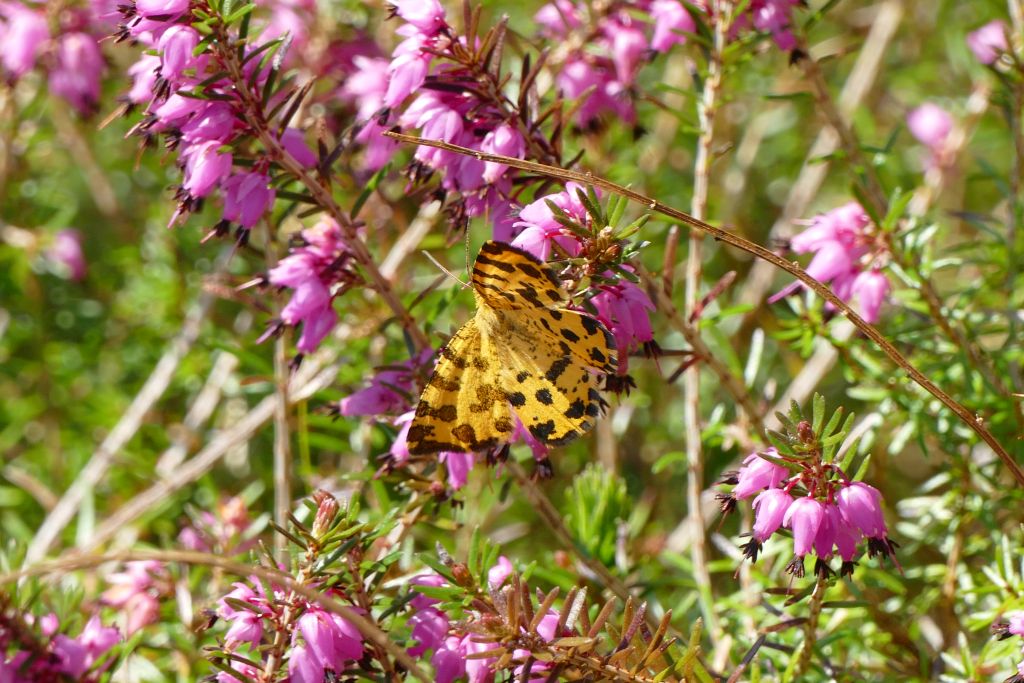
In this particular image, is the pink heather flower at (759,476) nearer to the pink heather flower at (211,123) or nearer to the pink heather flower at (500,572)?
the pink heather flower at (500,572)

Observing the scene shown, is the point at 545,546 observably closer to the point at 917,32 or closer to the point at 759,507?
the point at 759,507

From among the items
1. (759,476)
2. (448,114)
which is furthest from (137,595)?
(759,476)

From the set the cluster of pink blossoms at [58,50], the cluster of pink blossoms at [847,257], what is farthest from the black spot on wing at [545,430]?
the cluster of pink blossoms at [58,50]

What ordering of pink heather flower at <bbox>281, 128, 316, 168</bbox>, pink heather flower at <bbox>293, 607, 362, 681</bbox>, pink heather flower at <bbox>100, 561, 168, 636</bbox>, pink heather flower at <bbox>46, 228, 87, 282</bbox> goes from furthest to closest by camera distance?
1. pink heather flower at <bbox>46, 228, 87, 282</bbox>
2. pink heather flower at <bbox>100, 561, 168, 636</bbox>
3. pink heather flower at <bbox>281, 128, 316, 168</bbox>
4. pink heather flower at <bbox>293, 607, 362, 681</bbox>

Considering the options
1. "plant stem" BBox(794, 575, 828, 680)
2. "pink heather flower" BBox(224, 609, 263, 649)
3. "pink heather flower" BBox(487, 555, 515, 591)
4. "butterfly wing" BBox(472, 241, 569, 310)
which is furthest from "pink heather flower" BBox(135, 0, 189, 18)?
"plant stem" BBox(794, 575, 828, 680)

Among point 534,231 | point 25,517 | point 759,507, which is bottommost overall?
point 25,517

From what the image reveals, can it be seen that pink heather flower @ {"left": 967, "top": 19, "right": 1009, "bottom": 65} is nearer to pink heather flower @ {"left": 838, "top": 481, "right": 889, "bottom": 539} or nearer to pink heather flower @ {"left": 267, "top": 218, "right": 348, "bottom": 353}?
pink heather flower @ {"left": 838, "top": 481, "right": 889, "bottom": 539}

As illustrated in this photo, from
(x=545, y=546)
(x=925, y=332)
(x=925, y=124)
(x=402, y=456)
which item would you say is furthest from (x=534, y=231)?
(x=925, y=124)
